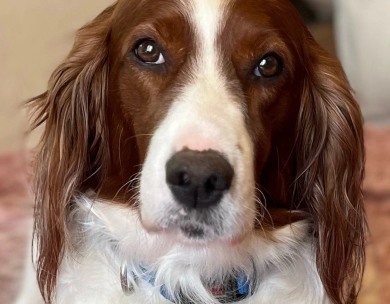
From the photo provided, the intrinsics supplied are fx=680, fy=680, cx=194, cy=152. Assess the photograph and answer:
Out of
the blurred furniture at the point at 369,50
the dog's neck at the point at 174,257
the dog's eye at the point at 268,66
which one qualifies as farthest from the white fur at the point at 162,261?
the blurred furniture at the point at 369,50

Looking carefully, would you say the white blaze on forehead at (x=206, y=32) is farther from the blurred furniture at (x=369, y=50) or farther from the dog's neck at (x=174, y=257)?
the blurred furniture at (x=369, y=50)

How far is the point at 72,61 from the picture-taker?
1517 millimetres

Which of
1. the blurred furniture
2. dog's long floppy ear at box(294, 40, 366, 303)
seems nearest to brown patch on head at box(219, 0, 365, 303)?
dog's long floppy ear at box(294, 40, 366, 303)

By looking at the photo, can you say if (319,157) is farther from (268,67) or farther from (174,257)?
(174,257)

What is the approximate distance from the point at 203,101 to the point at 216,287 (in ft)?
1.47

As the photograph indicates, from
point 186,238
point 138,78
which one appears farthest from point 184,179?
point 138,78

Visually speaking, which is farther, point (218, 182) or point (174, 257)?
point (174, 257)

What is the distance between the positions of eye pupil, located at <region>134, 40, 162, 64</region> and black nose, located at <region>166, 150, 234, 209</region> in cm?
27

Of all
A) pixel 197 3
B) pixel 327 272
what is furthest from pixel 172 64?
pixel 327 272

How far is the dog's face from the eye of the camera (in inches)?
46.1

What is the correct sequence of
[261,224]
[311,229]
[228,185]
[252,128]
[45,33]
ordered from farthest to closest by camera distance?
[45,33] → [311,229] → [261,224] → [252,128] → [228,185]

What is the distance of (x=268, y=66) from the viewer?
1343 millimetres

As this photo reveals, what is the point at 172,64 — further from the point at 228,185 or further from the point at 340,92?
the point at 340,92

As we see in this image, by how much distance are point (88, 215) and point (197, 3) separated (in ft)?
1.75
